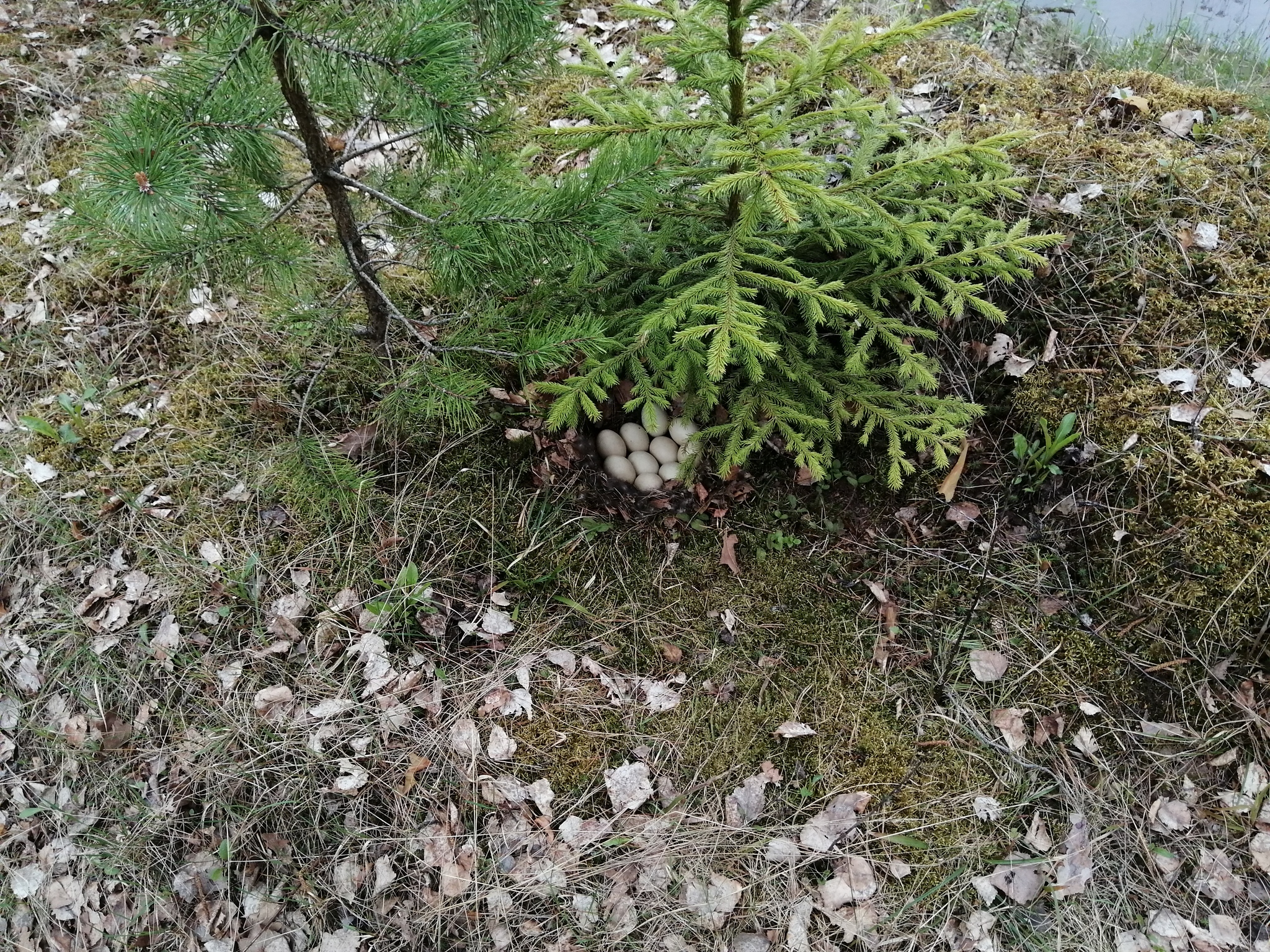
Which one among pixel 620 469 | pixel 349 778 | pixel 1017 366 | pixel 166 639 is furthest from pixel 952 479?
pixel 166 639

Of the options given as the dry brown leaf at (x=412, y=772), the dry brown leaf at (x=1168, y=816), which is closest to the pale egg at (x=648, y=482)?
the dry brown leaf at (x=412, y=772)

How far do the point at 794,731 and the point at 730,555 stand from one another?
0.67m

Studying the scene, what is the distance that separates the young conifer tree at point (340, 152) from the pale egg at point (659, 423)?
40 cm

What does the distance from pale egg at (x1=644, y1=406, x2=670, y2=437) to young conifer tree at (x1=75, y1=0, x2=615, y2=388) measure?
0.40 meters

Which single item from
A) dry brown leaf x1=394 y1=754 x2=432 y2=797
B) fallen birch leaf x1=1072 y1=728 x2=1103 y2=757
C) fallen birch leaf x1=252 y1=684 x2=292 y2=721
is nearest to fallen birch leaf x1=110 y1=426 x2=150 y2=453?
fallen birch leaf x1=252 y1=684 x2=292 y2=721

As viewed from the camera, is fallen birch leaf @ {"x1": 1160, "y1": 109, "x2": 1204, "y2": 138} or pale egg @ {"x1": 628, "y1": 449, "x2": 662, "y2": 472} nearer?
pale egg @ {"x1": 628, "y1": 449, "x2": 662, "y2": 472}

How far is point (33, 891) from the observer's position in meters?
2.46

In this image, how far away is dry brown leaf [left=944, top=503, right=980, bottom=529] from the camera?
287 cm

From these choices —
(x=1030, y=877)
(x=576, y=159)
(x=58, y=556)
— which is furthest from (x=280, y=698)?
(x=576, y=159)

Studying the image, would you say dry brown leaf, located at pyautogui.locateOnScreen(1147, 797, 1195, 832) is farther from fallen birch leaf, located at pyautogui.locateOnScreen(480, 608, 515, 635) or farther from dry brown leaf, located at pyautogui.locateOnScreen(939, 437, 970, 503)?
fallen birch leaf, located at pyautogui.locateOnScreen(480, 608, 515, 635)

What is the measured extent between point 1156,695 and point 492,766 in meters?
2.25

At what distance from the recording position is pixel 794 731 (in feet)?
8.57

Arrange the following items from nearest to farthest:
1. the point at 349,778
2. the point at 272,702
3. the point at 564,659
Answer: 1. the point at 349,778
2. the point at 272,702
3. the point at 564,659

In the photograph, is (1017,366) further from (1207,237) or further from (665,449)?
(665,449)
